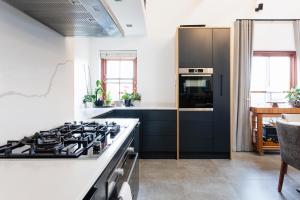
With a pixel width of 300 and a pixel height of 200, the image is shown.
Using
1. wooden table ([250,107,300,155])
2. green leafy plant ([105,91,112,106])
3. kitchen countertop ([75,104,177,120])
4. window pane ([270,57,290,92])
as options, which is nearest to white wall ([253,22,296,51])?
window pane ([270,57,290,92])

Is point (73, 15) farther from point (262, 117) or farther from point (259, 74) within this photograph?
point (259, 74)

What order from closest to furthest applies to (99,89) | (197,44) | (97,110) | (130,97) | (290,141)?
(290,141)
(97,110)
(197,44)
(99,89)
(130,97)

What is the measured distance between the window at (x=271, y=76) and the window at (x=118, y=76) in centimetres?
245

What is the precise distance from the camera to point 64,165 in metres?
1.02

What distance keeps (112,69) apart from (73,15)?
336cm

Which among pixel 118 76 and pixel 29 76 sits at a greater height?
pixel 118 76

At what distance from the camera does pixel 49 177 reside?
34.6 inches

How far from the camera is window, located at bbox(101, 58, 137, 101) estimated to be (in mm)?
4996

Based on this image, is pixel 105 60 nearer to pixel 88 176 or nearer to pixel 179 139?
pixel 179 139

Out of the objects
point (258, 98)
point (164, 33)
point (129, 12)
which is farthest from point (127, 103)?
point (258, 98)

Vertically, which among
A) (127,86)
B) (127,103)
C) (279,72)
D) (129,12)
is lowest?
(127,103)

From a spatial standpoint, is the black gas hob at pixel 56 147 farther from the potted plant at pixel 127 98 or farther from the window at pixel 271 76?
the window at pixel 271 76

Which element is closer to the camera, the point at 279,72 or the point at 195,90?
the point at 195,90

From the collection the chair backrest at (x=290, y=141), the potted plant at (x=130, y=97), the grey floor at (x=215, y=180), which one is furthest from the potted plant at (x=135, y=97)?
the chair backrest at (x=290, y=141)
